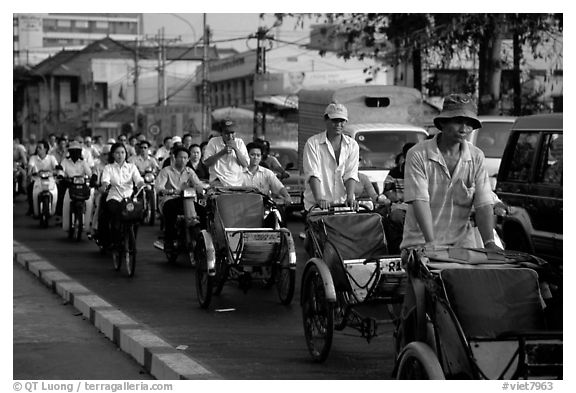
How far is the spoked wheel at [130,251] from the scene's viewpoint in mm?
12852

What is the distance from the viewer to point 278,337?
29.0 feet

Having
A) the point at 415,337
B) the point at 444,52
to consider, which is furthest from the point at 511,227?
the point at 444,52

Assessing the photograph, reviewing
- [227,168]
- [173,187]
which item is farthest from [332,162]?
[173,187]

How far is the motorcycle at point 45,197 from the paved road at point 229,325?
483 centimetres

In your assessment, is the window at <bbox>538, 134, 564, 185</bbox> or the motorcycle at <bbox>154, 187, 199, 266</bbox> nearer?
the window at <bbox>538, 134, 564, 185</bbox>

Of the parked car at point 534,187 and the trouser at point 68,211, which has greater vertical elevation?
the parked car at point 534,187

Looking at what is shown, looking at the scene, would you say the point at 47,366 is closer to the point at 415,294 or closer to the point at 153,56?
the point at 415,294

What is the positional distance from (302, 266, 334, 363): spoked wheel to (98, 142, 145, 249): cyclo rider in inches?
236

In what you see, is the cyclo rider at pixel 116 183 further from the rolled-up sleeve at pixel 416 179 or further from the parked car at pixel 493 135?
the rolled-up sleeve at pixel 416 179

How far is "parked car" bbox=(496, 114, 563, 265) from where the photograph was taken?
10.4 metres

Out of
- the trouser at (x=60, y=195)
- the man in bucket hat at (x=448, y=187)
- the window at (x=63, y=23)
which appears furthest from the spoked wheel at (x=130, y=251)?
the window at (x=63, y=23)

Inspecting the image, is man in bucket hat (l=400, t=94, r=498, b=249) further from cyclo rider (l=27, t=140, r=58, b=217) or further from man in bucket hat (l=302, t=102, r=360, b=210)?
cyclo rider (l=27, t=140, r=58, b=217)

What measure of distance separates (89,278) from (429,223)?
7.15 metres

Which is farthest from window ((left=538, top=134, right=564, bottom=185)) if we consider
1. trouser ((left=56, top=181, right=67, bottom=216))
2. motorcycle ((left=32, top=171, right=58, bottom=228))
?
motorcycle ((left=32, top=171, right=58, bottom=228))
